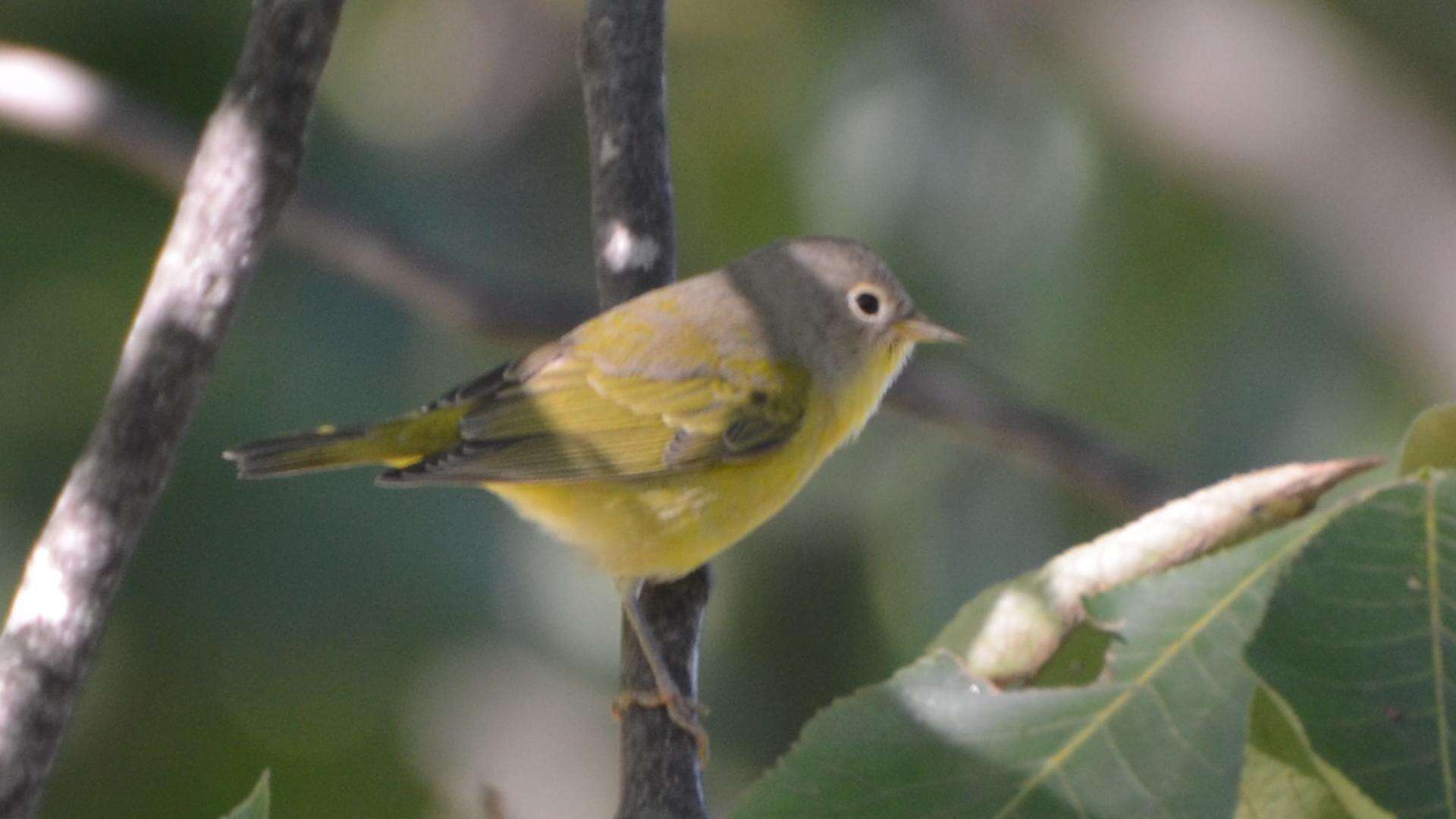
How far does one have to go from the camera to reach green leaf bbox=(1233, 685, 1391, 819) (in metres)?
1.30

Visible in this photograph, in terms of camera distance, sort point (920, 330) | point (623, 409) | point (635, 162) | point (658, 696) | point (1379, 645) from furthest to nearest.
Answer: point (920, 330) → point (623, 409) → point (635, 162) → point (658, 696) → point (1379, 645)

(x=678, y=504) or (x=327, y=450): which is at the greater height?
(x=327, y=450)

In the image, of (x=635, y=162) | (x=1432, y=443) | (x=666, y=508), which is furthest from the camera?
(x=666, y=508)

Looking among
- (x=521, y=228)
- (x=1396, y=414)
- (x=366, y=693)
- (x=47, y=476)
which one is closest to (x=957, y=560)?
(x=1396, y=414)

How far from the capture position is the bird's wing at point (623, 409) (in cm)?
321

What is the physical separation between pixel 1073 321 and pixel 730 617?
5.41ft

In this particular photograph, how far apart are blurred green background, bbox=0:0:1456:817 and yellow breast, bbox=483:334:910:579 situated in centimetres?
142

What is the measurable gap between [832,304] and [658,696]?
134 cm

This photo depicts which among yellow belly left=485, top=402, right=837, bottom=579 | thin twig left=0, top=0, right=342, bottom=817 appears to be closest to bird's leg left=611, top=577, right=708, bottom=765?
yellow belly left=485, top=402, right=837, bottom=579

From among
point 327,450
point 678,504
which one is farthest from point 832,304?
point 327,450

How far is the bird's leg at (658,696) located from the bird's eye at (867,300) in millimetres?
1042

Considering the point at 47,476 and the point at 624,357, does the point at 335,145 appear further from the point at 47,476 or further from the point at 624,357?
the point at 624,357

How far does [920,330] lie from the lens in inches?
140

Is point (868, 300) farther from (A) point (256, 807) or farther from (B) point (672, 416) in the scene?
(A) point (256, 807)
